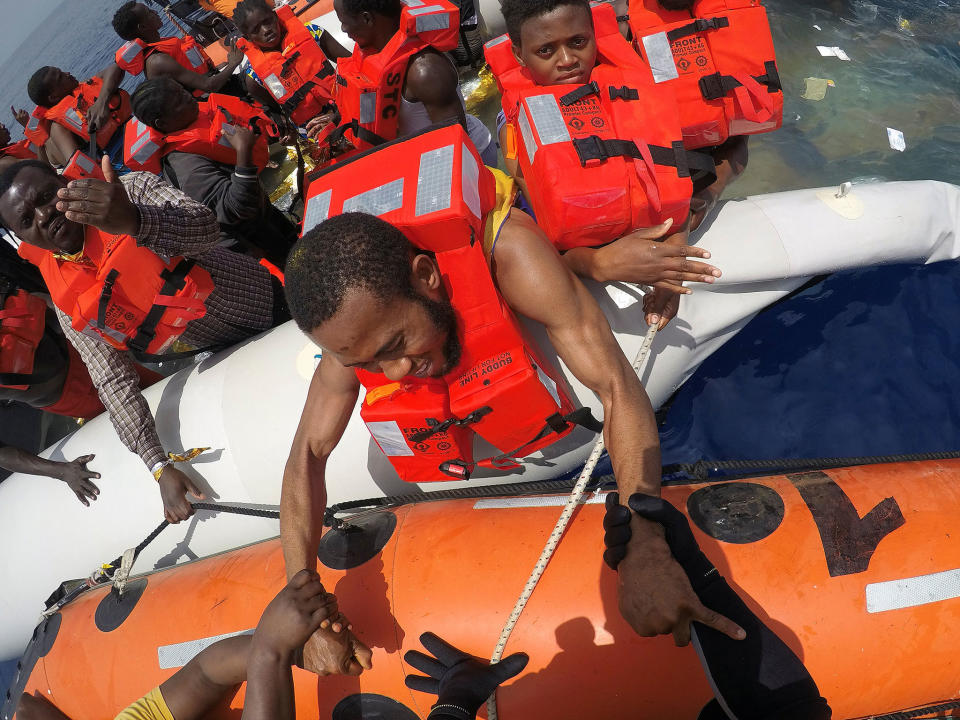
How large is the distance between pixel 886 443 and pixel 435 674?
6.41 ft

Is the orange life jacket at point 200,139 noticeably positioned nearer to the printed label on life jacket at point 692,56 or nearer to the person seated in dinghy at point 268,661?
the printed label on life jacket at point 692,56

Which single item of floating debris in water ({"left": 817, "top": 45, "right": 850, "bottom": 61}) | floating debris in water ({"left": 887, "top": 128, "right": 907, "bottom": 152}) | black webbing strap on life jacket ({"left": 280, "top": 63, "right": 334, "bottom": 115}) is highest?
black webbing strap on life jacket ({"left": 280, "top": 63, "right": 334, "bottom": 115})

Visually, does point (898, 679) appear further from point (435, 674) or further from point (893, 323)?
point (893, 323)

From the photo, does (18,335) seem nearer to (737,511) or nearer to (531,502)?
(531,502)

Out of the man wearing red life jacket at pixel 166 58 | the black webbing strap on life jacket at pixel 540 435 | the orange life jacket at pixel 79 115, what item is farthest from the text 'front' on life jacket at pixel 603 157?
the orange life jacket at pixel 79 115

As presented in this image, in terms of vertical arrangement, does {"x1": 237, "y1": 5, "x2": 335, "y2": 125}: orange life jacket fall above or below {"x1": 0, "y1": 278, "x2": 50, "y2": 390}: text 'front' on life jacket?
above

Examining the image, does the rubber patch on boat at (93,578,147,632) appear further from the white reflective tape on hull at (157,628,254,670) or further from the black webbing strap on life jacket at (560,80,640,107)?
the black webbing strap on life jacket at (560,80,640,107)

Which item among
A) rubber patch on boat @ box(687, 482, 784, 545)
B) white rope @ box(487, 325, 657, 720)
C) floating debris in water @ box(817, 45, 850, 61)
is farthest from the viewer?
floating debris in water @ box(817, 45, 850, 61)

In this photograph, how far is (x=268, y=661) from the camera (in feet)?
5.27

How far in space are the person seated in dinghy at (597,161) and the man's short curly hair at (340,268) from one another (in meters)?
0.72

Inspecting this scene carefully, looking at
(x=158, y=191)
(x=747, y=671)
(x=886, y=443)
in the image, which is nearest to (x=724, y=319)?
(x=886, y=443)

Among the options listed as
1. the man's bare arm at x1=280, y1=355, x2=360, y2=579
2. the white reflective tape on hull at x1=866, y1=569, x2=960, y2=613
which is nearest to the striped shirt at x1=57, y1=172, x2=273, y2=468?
the man's bare arm at x1=280, y1=355, x2=360, y2=579

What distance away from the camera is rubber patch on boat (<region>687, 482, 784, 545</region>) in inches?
66.9

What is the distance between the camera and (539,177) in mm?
2094
